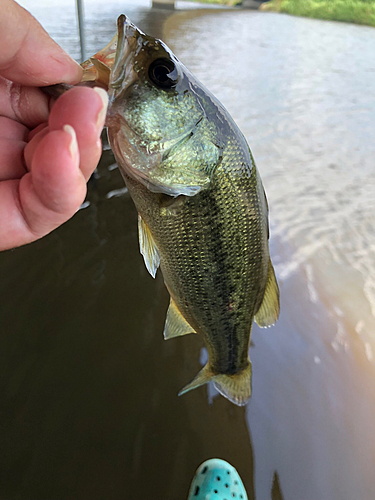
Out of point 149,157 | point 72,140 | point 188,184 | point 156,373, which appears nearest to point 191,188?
point 188,184

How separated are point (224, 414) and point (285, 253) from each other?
1512mm

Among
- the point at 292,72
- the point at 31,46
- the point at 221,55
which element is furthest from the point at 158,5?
the point at 31,46

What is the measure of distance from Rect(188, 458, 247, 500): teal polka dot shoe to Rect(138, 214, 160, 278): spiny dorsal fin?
1.08 metres

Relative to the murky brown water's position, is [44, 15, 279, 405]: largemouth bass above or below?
above

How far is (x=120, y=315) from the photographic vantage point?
219 cm

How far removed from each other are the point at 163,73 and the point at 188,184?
30 cm

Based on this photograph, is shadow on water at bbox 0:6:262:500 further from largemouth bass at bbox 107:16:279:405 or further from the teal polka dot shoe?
largemouth bass at bbox 107:16:279:405

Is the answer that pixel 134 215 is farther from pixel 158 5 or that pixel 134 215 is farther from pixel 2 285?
pixel 158 5

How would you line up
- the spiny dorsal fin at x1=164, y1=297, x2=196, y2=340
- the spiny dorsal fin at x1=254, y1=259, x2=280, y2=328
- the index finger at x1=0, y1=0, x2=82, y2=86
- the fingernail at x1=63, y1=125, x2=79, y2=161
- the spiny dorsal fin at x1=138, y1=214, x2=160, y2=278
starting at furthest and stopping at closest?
the spiny dorsal fin at x1=164, y1=297, x2=196, y2=340 < the spiny dorsal fin at x1=254, y1=259, x2=280, y2=328 < the spiny dorsal fin at x1=138, y1=214, x2=160, y2=278 < the index finger at x1=0, y1=0, x2=82, y2=86 < the fingernail at x1=63, y1=125, x2=79, y2=161

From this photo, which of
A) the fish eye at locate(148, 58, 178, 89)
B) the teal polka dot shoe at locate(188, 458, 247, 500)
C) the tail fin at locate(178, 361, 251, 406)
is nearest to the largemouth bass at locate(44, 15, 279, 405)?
the fish eye at locate(148, 58, 178, 89)

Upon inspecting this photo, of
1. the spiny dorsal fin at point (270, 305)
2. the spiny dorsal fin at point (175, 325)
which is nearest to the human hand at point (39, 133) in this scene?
the spiny dorsal fin at point (175, 325)

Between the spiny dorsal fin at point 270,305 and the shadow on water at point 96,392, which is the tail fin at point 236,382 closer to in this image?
the spiny dorsal fin at point 270,305

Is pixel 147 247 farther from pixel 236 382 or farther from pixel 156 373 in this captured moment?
pixel 156 373

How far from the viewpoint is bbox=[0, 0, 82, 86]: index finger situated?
33.5 inches
